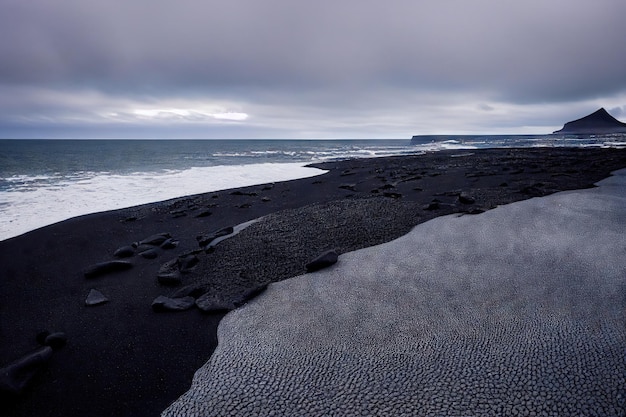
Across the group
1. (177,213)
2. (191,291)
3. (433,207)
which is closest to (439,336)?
(191,291)

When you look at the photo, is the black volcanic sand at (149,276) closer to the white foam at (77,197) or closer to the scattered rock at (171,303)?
the scattered rock at (171,303)

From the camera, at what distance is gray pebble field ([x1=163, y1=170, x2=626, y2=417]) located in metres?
2.58

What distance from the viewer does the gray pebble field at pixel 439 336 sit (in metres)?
2.58

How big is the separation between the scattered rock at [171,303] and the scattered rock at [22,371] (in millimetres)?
1089

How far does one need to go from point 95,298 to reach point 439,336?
413 centimetres

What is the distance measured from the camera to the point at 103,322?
13.3 feet

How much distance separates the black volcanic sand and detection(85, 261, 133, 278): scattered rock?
0.32 feet

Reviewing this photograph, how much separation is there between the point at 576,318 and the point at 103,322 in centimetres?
487

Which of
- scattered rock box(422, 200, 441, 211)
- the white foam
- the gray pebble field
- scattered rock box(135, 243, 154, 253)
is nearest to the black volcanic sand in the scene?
scattered rock box(422, 200, 441, 211)

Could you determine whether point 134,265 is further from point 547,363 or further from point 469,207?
point 469,207

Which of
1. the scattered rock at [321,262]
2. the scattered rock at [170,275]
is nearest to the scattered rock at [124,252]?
the scattered rock at [170,275]

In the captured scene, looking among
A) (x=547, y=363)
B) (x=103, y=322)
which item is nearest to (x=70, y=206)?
(x=103, y=322)

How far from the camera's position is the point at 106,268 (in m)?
5.57

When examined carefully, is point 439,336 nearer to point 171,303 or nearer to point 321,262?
point 321,262
